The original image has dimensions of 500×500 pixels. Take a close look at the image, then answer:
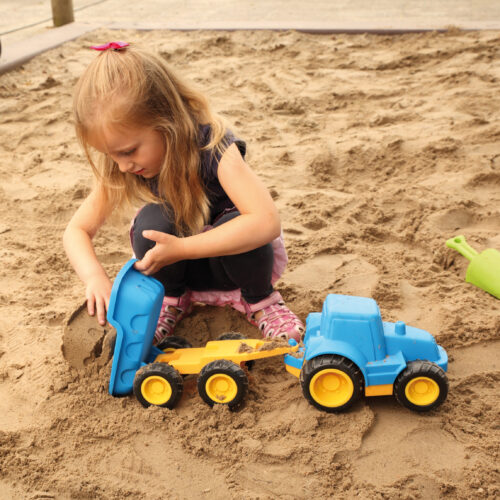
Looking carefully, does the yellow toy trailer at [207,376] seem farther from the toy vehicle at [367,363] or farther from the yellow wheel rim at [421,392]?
the yellow wheel rim at [421,392]

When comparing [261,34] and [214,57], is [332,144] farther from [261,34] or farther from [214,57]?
[261,34]

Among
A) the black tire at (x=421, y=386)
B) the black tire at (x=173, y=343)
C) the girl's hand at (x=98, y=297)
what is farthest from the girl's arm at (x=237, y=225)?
the black tire at (x=421, y=386)

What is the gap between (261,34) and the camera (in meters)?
5.27

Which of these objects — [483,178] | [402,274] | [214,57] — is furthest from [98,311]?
[214,57]

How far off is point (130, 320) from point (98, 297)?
0.13m

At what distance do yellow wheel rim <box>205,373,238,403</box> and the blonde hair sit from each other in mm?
460

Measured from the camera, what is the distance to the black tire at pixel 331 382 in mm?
1450

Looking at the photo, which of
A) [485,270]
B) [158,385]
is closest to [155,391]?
[158,385]

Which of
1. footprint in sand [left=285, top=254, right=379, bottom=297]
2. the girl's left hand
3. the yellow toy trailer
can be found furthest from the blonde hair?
footprint in sand [left=285, top=254, right=379, bottom=297]

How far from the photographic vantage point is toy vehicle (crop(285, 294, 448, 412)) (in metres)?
1.45

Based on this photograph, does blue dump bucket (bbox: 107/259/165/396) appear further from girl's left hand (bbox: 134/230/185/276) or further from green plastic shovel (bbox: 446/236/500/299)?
green plastic shovel (bbox: 446/236/500/299)

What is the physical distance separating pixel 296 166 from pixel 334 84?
1259 mm

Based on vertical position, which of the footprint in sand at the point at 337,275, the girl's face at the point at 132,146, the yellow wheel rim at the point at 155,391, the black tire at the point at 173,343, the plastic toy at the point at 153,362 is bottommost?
the footprint in sand at the point at 337,275

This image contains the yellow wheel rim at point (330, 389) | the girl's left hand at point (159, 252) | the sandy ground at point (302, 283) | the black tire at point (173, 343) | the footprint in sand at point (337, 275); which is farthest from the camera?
the footprint in sand at point (337, 275)
